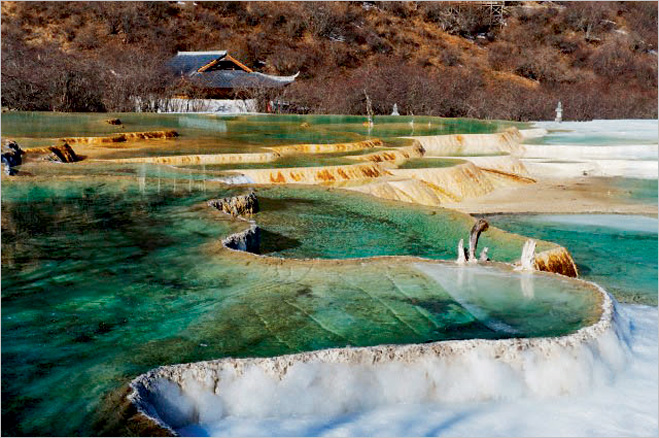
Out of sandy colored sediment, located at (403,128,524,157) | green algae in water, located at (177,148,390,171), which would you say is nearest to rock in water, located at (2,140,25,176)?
green algae in water, located at (177,148,390,171)

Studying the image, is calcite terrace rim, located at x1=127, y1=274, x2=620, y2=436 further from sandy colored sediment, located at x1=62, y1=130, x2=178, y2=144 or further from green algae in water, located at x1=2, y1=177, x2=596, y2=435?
sandy colored sediment, located at x1=62, y1=130, x2=178, y2=144

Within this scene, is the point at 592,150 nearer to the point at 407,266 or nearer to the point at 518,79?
the point at 407,266

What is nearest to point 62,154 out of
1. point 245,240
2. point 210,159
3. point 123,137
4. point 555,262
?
point 210,159

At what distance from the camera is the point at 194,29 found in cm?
4238

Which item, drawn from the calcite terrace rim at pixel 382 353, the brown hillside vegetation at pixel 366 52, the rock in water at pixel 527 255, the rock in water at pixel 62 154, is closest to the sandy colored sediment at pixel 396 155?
the rock in water at pixel 62 154

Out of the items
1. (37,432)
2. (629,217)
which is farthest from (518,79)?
(37,432)

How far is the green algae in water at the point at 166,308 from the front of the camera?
3.58 m

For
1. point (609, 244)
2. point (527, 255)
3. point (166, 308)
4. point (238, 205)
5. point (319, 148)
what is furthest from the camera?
point (319, 148)

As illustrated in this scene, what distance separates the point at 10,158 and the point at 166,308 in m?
5.42

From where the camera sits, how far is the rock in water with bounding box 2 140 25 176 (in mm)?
8531

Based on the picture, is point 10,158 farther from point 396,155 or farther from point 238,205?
point 396,155

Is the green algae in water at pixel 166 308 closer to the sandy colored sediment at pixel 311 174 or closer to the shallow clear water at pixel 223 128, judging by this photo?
the sandy colored sediment at pixel 311 174

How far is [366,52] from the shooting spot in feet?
143

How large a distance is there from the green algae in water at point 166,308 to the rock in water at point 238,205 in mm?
916
